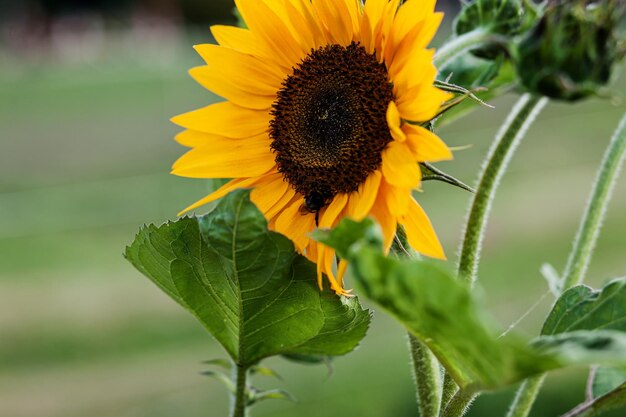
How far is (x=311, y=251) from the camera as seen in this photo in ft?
1.85

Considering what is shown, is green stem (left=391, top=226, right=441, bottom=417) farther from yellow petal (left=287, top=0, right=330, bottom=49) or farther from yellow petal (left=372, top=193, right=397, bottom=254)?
yellow petal (left=287, top=0, right=330, bottom=49)

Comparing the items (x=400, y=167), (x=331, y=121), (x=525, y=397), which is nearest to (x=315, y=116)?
(x=331, y=121)

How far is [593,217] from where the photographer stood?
62 cm

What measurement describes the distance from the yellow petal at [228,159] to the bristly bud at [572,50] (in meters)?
0.18

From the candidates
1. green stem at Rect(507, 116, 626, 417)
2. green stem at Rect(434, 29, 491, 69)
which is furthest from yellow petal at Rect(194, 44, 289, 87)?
green stem at Rect(507, 116, 626, 417)

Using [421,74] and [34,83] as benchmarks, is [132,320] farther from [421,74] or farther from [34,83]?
[34,83]

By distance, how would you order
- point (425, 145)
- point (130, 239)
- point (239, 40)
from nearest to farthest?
point (425, 145) → point (239, 40) → point (130, 239)

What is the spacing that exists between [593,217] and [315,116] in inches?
7.4

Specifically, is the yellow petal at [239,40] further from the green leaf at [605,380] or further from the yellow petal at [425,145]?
the green leaf at [605,380]

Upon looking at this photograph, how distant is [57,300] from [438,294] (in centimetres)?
366

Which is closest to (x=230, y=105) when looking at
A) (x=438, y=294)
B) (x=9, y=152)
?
(x=438, y=294)

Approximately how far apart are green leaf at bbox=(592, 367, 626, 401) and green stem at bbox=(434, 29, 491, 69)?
239 millimetres

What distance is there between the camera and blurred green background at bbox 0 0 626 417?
304 cm

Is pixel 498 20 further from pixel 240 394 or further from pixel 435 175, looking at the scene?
pixel 240 394
